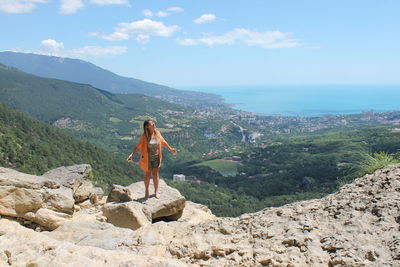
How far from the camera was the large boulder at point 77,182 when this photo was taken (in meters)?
10.5

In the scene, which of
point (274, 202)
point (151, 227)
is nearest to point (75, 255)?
point (151, 227)

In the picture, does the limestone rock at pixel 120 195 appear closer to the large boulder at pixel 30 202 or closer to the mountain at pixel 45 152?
the large boulder at pixel 30 202

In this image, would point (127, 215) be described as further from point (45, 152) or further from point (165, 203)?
point (45, 152)

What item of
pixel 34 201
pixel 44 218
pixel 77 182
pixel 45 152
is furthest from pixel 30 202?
pixel 45 152

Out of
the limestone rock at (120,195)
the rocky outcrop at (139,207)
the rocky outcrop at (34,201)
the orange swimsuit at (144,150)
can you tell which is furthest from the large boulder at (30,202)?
the orange swimsuit at (144,150)

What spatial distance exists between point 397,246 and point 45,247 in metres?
4.69

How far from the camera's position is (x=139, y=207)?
299 inches

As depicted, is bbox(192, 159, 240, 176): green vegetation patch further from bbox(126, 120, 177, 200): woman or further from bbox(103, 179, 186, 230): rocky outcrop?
bbox(126, 120, 177, 200): woman

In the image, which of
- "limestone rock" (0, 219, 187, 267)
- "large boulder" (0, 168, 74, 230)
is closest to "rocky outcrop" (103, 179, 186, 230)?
"large boulder" (0, 168, 74, 230)

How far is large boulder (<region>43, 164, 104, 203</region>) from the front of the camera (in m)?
10.5

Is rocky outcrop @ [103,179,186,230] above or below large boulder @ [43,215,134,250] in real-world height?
below

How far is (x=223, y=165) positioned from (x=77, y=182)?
386ft

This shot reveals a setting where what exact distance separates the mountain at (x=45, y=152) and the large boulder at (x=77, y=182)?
1639 inches

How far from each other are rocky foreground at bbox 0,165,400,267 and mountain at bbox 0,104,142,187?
159 feet
